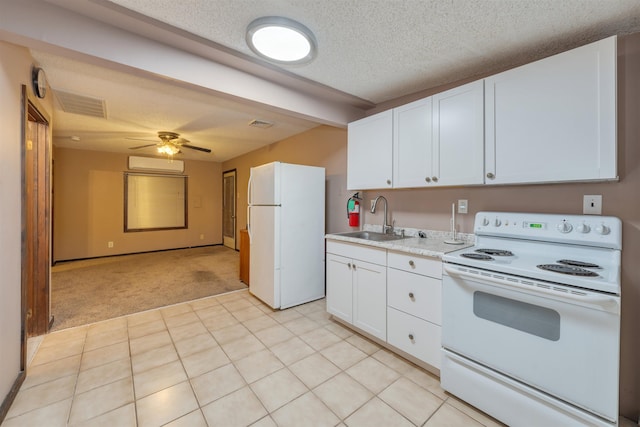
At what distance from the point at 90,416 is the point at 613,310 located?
8.93 ft

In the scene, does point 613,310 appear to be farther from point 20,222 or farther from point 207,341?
point 20,222

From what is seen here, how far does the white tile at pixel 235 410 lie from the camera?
4.85 ft

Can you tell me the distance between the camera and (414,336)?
6.34 ft

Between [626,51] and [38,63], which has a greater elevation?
[38,63]

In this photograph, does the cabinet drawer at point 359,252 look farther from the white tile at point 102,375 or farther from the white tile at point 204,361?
the white tile at point 102,375

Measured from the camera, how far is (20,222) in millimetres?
1758

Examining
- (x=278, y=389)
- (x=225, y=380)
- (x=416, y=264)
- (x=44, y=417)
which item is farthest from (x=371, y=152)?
(x=44, y=417)

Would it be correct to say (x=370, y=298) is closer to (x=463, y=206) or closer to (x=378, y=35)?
(x=463, y=206)

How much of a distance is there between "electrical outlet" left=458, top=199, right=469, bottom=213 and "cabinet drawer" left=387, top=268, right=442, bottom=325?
77cm

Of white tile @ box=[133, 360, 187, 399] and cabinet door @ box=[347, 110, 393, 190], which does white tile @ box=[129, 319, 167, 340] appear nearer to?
white tile @ box=[133, 360, 187, 399]

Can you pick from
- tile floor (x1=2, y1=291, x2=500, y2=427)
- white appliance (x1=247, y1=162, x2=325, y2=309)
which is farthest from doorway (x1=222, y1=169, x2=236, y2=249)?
tile floor (x1=2, y1=291, x2=500, y2=427)

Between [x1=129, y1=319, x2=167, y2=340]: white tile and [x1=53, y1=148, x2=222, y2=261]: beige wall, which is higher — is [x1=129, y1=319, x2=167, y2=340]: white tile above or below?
below

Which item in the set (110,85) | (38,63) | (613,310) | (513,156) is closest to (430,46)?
(513,156)

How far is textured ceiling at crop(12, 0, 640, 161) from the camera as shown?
1449mm
